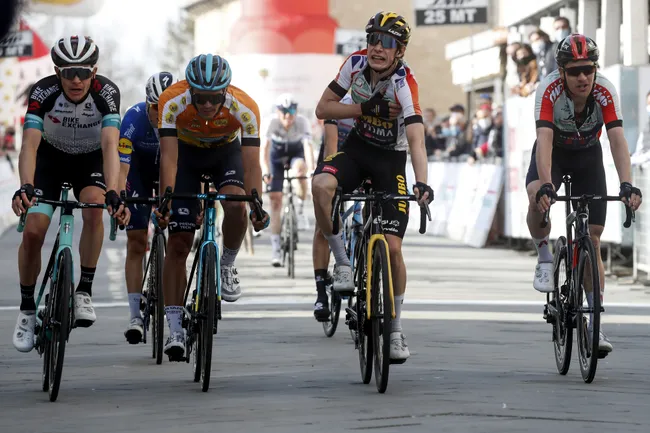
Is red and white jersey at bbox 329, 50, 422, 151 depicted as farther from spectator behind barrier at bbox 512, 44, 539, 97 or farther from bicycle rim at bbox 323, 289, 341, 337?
spectator behind barrier at bbox 512, 44, 539, 97

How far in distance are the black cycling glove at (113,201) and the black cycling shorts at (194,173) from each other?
2.67 feet

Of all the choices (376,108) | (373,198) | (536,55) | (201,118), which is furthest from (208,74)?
(536,55)

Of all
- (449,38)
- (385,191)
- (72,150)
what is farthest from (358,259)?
(449,38)

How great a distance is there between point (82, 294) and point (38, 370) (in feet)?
2.91

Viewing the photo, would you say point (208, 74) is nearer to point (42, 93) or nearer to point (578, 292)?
point (42, 93)

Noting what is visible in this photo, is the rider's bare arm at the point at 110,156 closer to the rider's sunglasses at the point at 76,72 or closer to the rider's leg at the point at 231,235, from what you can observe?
the rider's sunglasses at the point at 76,72

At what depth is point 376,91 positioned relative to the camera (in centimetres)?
950

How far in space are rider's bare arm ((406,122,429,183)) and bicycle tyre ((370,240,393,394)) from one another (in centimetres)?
51

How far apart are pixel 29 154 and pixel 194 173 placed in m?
1.05

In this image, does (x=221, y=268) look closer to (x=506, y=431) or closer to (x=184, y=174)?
(x=184, y=174)

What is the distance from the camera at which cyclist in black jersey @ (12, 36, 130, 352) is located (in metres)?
9.15

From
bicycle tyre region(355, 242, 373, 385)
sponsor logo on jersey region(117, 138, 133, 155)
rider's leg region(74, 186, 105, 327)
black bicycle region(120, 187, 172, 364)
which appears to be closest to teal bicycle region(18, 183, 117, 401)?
rider's leg region(74, 186, 105, 327)

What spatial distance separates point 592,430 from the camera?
24.2 ft

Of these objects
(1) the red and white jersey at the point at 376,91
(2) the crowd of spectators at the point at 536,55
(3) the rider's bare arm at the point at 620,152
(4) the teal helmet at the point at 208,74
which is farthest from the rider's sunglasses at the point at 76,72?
(2) the crowd of spectators at the point at 536,55
